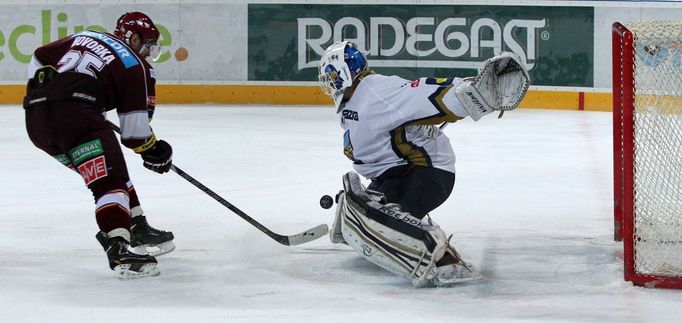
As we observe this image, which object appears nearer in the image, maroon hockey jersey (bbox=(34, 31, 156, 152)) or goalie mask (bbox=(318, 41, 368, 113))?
maroon hockey jersey (bbox=(34, 31, 156, 152))

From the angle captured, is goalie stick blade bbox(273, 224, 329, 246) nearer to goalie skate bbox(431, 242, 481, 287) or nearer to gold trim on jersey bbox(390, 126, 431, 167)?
gold trim on jersey bbox(390, 126, 431, 167)

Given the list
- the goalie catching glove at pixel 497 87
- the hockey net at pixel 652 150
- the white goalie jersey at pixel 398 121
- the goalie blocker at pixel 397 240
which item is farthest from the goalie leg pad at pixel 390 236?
the hockey net at pixel 652 150

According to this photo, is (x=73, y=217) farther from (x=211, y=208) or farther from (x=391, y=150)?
(x=391, y=150)

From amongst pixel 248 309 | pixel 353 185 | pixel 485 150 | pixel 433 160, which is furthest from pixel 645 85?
pixel 485 150

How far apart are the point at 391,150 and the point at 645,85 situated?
0.76 m

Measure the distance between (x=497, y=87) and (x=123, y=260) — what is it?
1.13m

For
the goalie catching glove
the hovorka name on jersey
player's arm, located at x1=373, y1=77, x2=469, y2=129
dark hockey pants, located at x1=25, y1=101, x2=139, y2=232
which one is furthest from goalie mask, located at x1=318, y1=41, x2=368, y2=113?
the hovorka name on jersey

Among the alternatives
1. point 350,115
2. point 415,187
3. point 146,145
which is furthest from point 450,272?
point 146,145

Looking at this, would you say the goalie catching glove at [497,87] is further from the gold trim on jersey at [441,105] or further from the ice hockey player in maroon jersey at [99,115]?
the ice hockey player in maroon jersey at [99,115]

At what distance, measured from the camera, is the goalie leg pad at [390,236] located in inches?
121

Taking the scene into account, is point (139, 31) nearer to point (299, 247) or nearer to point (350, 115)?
point (350, 115)

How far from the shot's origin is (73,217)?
4.37 meters

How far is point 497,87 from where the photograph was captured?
2988mm

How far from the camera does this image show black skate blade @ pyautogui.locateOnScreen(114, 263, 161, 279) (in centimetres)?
316
